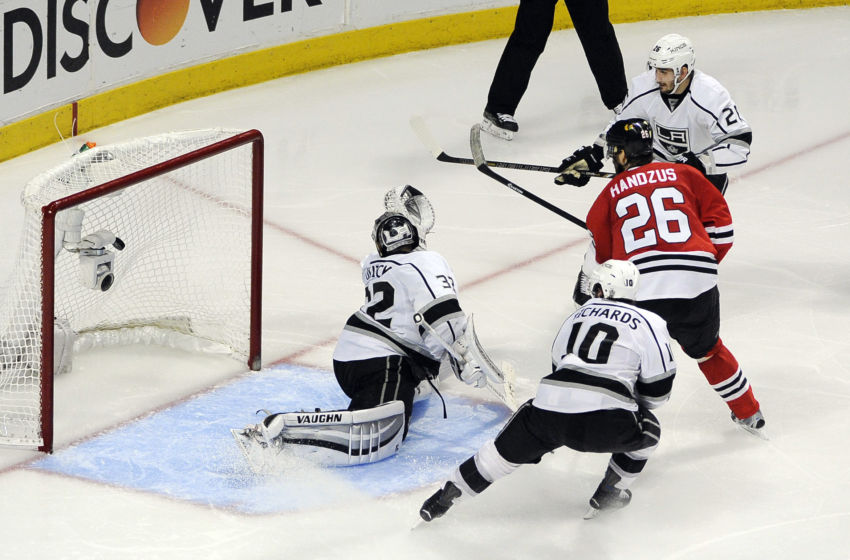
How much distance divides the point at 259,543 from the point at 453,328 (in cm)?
77

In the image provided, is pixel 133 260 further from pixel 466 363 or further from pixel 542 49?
pixel 542 49

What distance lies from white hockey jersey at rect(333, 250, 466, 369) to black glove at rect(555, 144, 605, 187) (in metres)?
0.84

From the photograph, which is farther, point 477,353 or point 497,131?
point 497,131

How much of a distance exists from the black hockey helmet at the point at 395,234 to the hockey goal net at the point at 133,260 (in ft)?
1.79

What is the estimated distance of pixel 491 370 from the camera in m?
3.79

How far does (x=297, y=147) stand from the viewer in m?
6.12

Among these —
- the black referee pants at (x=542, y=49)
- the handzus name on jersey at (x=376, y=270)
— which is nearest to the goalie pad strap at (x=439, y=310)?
the handzus name on jersey at (x=376, y=270)

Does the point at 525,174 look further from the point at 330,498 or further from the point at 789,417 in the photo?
the point at 330,498

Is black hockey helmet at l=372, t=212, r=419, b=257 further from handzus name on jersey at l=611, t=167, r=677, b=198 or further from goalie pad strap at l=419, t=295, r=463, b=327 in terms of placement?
handzus name on jersey at l=611, t=167, r=677, b=198

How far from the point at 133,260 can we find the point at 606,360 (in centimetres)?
165

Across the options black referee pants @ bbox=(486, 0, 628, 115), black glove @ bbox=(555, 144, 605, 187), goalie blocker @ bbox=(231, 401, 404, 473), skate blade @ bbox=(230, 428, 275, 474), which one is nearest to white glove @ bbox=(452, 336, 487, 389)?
goalie blocker @ bbox=(231, 401, 404, 473)

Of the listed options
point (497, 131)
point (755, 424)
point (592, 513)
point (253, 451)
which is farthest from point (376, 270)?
point (497, 131)

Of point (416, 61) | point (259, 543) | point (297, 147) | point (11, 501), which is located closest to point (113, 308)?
point (11, 501)

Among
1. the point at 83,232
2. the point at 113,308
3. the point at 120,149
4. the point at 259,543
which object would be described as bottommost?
the point at 259,543
